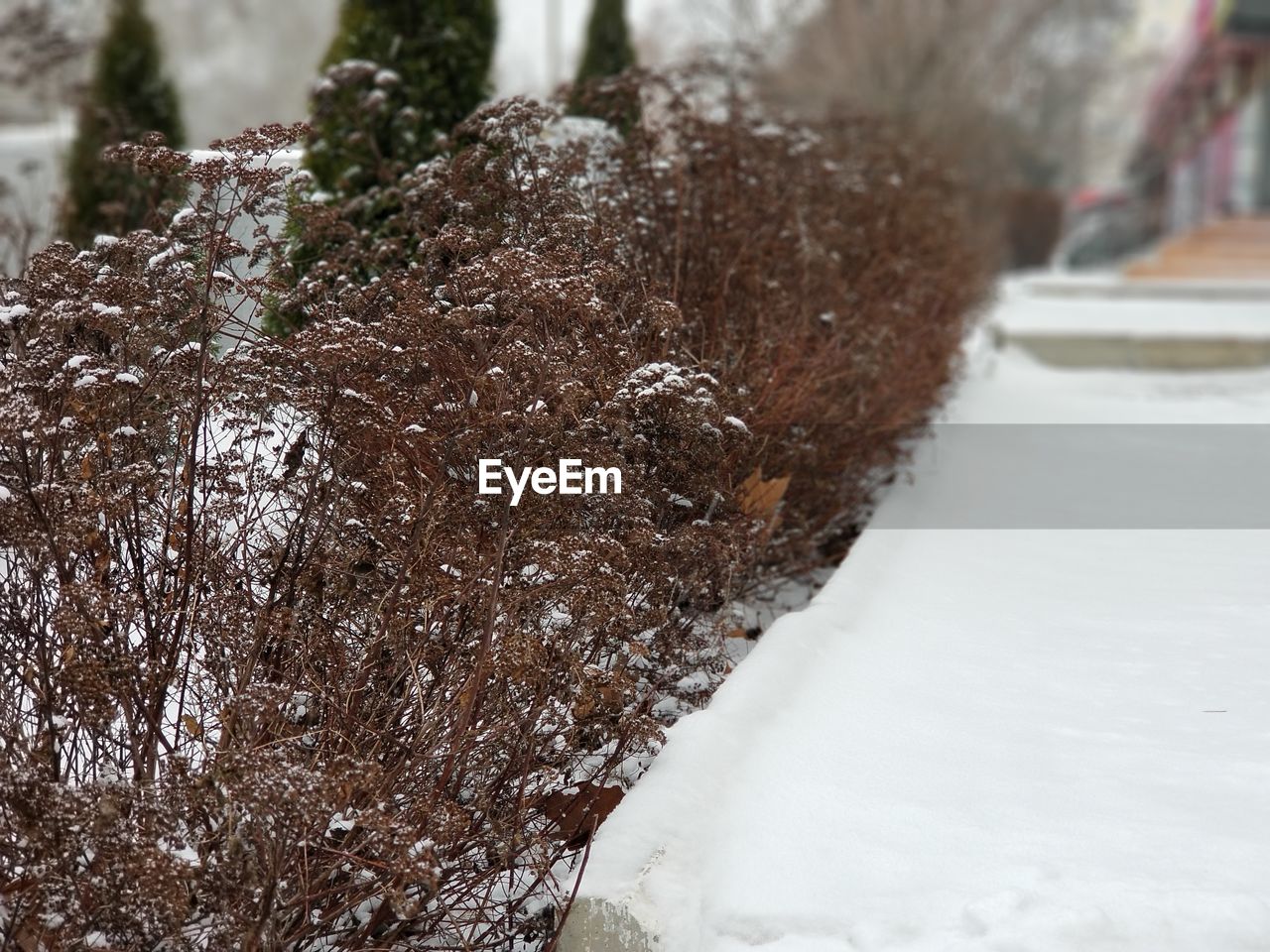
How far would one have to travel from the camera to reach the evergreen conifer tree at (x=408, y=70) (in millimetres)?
6434

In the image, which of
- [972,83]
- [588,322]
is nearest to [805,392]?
[588,322]

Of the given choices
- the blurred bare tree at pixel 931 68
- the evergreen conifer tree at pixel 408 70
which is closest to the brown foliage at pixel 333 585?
the evergreen conifer tree at pixel 408 70

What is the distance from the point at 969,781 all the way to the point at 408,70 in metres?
4.98

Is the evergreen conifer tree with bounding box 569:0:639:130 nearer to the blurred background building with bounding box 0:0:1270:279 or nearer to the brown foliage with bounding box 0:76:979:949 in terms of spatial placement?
the blurred background building with bounding box 0:0:1270:279

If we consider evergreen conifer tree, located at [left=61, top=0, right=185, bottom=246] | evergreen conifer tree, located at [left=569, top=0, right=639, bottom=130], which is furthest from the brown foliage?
evergreen conifer tree, located at [left=569, top=0, right=639, bottom=130]

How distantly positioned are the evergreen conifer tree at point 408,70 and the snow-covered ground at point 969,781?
3.40m

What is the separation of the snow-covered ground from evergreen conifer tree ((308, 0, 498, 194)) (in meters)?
3.40

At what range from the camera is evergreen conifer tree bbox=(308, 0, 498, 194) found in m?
6.43

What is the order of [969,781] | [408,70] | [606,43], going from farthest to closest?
1. [606,43]
2. [408,70]
3. [969,781]

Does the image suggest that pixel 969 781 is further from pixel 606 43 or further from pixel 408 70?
pixel 606 43

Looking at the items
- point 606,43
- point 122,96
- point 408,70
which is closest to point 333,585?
point 408,70

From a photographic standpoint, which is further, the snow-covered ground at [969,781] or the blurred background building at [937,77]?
the blurred background building at [937,77]

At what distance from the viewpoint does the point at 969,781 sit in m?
2.78

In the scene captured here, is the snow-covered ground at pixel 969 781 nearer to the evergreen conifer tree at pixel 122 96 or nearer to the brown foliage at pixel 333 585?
the brown foliage at pixel 333 585
